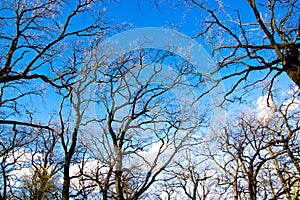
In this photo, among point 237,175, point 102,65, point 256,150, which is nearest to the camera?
point 102,65

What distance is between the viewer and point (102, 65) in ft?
23.9

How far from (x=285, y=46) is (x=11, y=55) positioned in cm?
608

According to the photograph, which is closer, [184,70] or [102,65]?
[184,70]

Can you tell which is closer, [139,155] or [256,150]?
[139,155]

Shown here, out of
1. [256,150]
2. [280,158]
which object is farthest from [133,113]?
[280,158]

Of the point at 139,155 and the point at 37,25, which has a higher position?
the point at 37,25

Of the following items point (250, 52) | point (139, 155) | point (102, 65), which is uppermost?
point (102, 65)

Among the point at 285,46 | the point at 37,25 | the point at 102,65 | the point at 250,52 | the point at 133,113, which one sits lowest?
the point at 285,46

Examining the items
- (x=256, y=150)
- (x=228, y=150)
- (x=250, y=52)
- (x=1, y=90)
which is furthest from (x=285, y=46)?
(x=228, y=150)

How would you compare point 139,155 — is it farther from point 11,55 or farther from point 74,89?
point 11,55

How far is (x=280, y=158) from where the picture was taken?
559 inches

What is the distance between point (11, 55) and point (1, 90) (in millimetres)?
1795

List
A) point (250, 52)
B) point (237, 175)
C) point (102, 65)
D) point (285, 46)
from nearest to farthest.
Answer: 1. point (285, 46)
2. point (250, 52)
3. point (102, 65)
4. point (237, 175)

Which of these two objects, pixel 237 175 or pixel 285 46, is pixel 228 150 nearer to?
pixel 237 175
